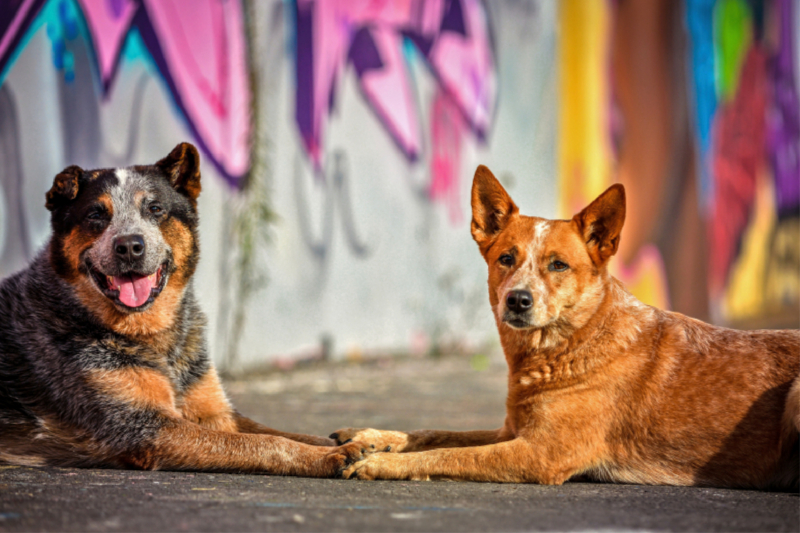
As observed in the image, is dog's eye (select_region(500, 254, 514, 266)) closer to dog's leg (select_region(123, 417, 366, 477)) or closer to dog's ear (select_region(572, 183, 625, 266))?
dog's ear (select_region(572, 183, 625, 266))

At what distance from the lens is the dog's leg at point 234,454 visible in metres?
3.82

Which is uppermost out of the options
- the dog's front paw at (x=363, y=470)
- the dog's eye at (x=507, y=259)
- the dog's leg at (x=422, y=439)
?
the dog's eye at (x=507, y=259)

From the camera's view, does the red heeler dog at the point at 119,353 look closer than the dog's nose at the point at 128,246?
Yes

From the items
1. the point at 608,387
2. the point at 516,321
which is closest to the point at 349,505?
the point at 516,321

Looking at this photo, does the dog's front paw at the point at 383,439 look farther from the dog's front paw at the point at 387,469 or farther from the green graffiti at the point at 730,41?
the green graffiti at the point at 730,41

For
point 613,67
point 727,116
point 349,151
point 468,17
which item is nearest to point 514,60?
point 468,17

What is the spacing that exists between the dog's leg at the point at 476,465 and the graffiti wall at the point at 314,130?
11.1 feet

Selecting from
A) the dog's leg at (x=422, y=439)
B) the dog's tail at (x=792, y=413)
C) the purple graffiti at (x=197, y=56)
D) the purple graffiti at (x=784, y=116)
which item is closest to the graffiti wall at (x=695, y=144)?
the purple graffiti at (x=784, y=116)

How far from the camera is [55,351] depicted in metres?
4.10

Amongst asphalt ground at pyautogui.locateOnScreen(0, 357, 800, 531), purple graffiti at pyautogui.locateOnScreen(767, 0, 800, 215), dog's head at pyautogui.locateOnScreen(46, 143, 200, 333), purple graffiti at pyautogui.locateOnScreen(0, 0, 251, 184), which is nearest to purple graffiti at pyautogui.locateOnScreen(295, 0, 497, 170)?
purple graffiti at pyautogui.locateOnScreen(0, 0, 251, 184)

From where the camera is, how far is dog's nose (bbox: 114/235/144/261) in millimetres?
4039

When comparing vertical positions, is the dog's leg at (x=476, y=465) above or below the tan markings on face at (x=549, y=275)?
below

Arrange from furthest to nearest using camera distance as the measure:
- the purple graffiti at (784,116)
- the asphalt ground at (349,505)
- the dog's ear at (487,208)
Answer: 1. the purple graffiti at (784,116)
2. the dog's ear at (487,208)
3. the asphalt ground at (349,505)

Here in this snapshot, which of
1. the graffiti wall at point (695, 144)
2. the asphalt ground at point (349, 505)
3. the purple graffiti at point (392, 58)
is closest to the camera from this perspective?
the asphalt ground at point (349, 505)
